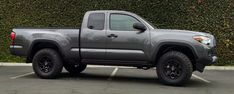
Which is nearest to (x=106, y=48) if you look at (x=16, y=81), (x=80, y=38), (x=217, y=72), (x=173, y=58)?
(x=80, y=38)

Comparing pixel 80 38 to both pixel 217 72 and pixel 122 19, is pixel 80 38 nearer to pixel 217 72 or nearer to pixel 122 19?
pixel 122 19

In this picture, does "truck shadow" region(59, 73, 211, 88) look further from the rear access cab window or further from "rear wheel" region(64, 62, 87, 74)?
the rear access cab window

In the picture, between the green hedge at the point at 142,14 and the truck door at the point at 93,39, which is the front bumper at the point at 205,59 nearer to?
the truck door at the point at 93,39

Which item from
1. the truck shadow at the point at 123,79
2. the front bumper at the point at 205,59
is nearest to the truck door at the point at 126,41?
the truck shadow at the point at 123,79

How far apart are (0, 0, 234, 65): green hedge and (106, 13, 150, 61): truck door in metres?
7.51

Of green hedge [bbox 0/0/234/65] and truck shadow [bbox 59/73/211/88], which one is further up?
green hedge [bbox 0/0/234/65]

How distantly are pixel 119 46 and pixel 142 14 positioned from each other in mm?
8182

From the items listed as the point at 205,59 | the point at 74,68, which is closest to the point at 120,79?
the point at 74,68

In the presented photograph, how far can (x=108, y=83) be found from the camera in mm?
11562

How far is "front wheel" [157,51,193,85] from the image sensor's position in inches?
431

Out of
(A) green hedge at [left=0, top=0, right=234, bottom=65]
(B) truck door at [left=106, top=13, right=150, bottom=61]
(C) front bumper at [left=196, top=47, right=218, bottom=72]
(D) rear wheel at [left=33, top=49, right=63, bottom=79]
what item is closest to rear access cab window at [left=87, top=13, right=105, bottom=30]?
(B) truck door at [left=106, top=13, right=150, bottom=61]

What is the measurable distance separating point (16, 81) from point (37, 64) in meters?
0.80

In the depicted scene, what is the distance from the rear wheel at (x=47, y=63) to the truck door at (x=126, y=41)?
1.47 meters

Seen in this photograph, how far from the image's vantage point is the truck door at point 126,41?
11.3 metres
